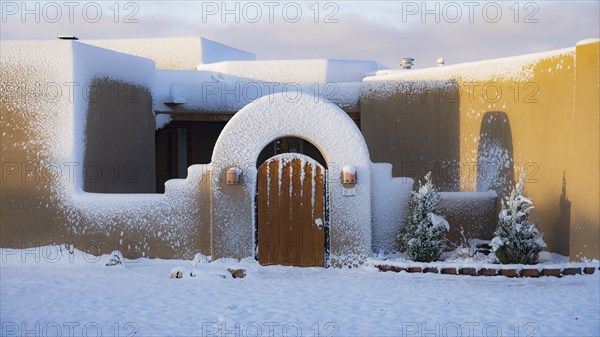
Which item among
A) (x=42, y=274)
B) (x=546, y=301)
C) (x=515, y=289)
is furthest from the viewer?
(x=42, y=274)

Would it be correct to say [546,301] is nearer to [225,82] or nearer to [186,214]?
[186,214]

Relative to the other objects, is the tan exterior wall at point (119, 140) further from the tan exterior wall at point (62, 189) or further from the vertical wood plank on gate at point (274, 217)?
the vertical wood plank on gate at point (274, 217)

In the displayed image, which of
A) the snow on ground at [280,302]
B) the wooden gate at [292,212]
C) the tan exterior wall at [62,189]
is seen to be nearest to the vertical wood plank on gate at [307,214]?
the wooden gate at [292,212]

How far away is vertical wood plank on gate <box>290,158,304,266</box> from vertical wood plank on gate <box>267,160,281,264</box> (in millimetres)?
258

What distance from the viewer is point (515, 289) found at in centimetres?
1121

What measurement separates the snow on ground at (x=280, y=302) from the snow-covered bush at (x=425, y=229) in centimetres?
68

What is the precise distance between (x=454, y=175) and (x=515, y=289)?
513 centimetres

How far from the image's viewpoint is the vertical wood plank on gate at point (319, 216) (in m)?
13.2

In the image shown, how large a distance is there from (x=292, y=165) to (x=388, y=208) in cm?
201

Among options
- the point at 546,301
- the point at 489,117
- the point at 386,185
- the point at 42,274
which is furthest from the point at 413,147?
the point at 42,274

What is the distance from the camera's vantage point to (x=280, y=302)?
10.3m

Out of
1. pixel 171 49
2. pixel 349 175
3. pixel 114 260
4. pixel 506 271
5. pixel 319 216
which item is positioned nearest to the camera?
pixel 506 271

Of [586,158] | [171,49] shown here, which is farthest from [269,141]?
[171,49]

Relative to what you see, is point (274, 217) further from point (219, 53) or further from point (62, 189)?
point (219, 53)
